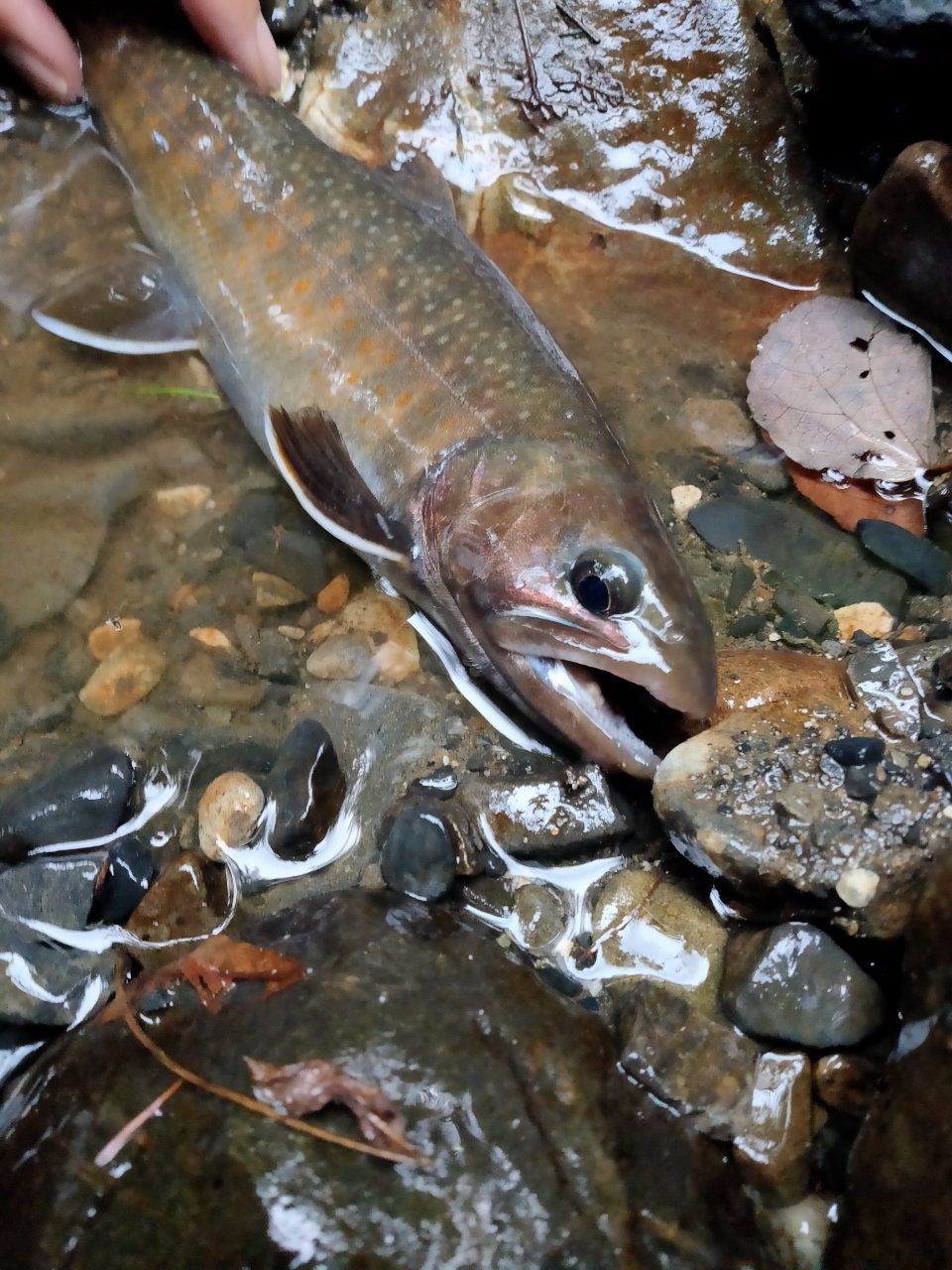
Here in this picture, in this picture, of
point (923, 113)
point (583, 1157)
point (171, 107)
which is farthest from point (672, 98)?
point (583, 1157)

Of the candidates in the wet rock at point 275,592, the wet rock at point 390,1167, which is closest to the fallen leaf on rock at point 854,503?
the wet rock at point 275,592

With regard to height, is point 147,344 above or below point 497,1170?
above

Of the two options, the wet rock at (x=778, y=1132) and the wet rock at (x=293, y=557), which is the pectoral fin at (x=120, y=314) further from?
the wet rock at (x=778, y=1132)

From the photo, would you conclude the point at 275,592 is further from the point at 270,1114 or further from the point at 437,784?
the point at 270,1114

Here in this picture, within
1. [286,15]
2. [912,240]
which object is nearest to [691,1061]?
[912,240]

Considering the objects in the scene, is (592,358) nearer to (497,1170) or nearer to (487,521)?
(487,521)

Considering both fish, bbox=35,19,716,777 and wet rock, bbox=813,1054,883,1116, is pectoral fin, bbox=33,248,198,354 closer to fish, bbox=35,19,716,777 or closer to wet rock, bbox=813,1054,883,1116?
fish, bbox=35,19,716,777

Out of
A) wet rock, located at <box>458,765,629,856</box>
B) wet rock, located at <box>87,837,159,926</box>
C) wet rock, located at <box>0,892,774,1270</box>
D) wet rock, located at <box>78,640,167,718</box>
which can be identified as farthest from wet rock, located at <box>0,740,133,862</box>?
wet rock, located at <box>458,765,629,856</box>
